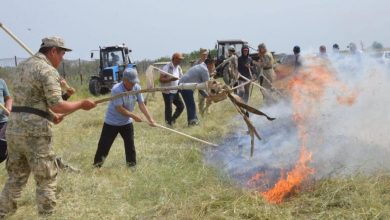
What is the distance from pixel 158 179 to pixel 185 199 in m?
0.87

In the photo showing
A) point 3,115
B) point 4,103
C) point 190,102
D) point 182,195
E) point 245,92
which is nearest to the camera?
point 182,195

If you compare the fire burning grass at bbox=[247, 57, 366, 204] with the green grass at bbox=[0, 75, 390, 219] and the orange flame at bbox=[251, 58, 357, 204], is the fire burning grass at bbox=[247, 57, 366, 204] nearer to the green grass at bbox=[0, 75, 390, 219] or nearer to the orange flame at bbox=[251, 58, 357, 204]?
the orange flame at bbox=[251, 58, 357, 204]

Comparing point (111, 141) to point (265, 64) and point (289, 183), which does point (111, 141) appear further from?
point (265, 64)

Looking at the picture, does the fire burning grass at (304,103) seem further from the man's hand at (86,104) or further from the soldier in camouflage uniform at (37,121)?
the soldier in camouflage uniform at (37,121)

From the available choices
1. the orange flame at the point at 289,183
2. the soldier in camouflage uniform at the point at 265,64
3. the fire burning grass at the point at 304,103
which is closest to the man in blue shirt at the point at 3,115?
the fire burning grass at the point at 304,103

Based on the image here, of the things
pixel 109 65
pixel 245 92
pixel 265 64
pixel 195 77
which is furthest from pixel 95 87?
pixel 195 77

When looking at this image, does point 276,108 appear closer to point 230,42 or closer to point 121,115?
point 121,115

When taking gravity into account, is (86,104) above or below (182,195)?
above

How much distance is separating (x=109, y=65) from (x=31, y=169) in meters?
16.5

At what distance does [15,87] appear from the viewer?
14.6ft

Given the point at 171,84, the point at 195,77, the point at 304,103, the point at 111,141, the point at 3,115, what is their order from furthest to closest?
1. the point at 171,84
2. the point at 195,77
3. the point at 304,103
4. the point at 111,141
5. the point at 3,115

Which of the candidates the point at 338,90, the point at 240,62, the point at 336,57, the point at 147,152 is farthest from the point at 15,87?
→ the point at 240,62

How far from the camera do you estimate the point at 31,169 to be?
4.52 m

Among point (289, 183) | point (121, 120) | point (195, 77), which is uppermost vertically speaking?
point (195, 77)
